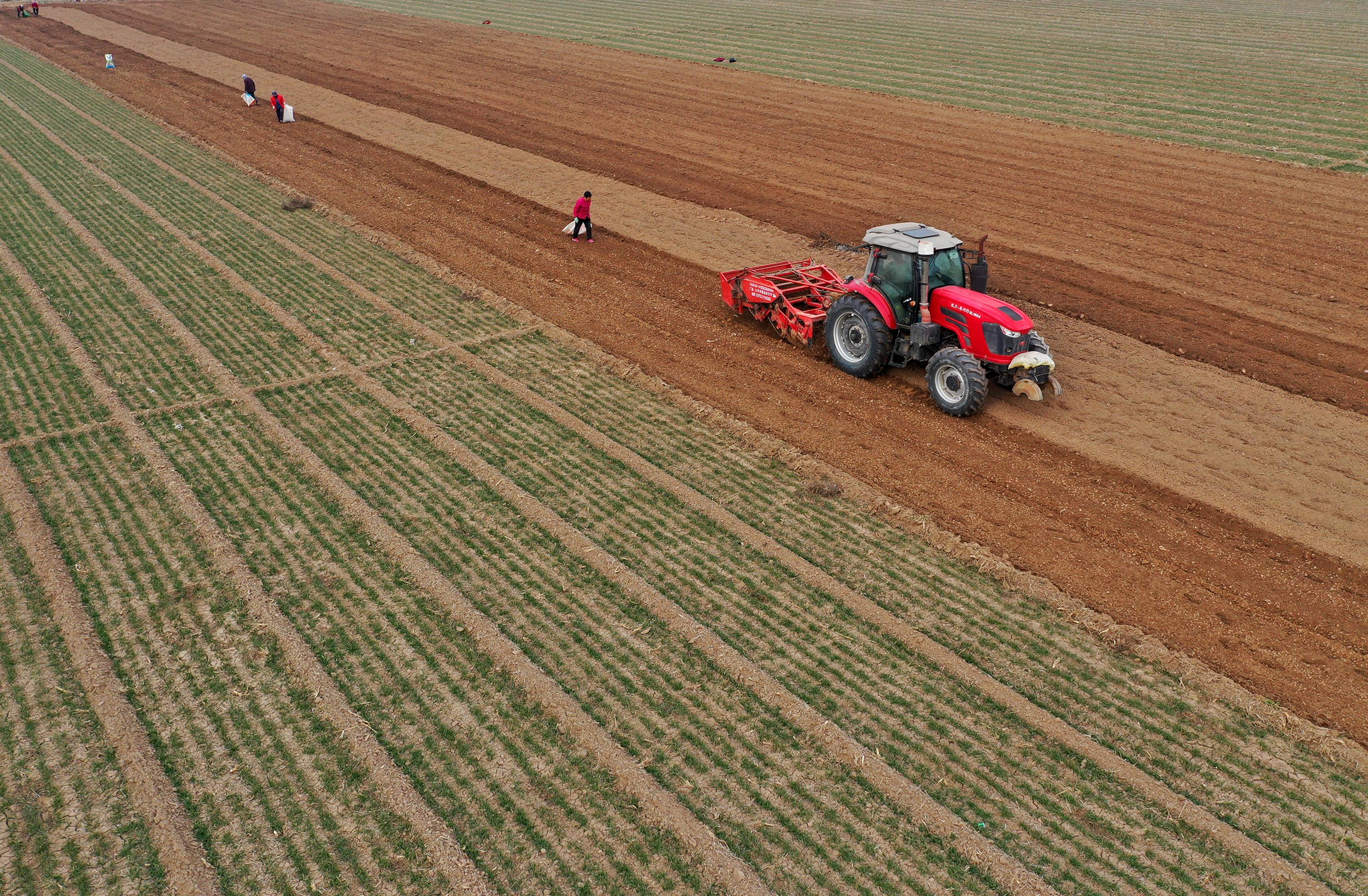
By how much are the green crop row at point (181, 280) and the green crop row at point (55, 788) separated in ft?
18.9

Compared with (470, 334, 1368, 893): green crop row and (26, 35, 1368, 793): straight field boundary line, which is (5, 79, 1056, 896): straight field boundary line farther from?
(26, 35, 1368, 793): straight field boundary line

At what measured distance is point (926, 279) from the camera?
12.3 meters

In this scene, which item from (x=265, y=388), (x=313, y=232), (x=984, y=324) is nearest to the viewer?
(x=984, y=324)

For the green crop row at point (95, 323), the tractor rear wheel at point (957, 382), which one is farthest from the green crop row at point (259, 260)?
the tractor rear wheel at point (957, 382)

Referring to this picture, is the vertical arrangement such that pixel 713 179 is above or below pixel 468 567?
above

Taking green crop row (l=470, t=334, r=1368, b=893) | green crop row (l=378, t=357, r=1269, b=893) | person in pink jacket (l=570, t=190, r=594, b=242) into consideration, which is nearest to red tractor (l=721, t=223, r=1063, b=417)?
green crop row (l=470, t=334, r=1368, b=893)

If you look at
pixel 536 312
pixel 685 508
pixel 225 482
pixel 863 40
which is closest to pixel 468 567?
pixel 685 508

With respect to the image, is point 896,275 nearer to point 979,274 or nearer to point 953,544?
point 979,274

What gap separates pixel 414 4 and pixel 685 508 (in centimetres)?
5206

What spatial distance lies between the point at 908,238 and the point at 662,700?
Result: 24.5ft

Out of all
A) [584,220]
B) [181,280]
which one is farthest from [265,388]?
[584,220]

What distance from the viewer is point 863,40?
39562 millimetres

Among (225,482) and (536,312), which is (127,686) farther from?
(536,312)

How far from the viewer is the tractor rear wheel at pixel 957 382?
39.0 feet
